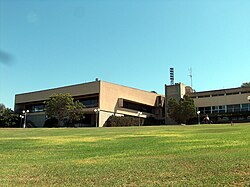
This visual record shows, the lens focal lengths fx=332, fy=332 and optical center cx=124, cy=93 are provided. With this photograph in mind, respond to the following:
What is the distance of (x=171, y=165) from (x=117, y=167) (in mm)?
1695

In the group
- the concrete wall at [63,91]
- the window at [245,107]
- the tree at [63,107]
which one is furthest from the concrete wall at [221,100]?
the tree at [63,107]

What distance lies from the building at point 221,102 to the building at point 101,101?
231 inches

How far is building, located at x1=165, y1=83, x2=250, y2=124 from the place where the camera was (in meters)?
70.8

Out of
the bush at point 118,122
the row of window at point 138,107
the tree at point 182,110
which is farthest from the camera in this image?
the row of window at point 138,107

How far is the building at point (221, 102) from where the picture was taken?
70750 millimetres

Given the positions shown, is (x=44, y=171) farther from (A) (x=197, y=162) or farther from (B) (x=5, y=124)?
(B) (x=5, y=124)

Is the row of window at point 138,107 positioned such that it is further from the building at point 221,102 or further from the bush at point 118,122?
the bush at point 118,122

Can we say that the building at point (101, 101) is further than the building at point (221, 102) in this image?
No

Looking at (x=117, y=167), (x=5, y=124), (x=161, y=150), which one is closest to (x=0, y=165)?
(x=117, y=167)

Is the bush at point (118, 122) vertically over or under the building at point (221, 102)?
under

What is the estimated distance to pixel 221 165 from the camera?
9844 mm

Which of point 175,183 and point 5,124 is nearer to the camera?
point 175,183

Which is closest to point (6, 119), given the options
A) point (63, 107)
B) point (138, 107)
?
point (63, 107)

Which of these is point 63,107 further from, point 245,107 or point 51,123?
point 245,107
